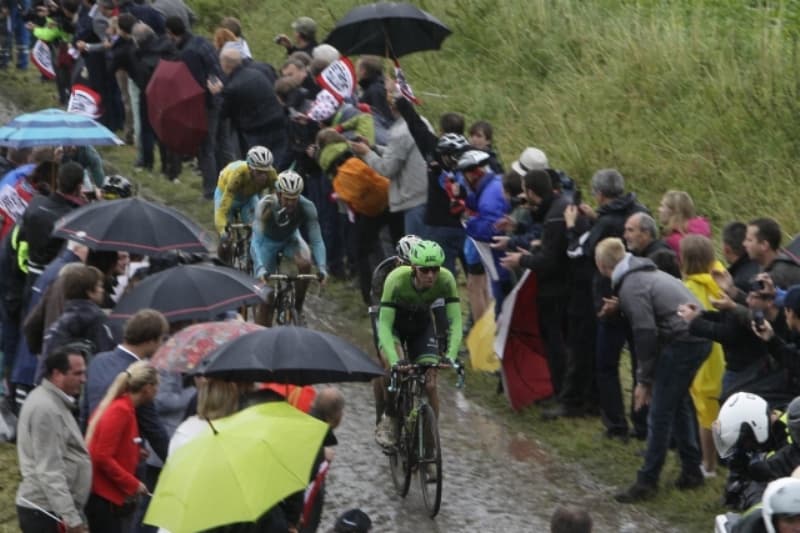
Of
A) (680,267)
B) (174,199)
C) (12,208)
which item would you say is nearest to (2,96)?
(174,199)

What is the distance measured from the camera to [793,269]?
12.5 m

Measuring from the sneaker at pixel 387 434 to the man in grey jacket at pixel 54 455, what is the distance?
12.1 feet

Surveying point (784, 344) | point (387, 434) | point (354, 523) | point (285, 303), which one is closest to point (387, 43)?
point (285, 303)

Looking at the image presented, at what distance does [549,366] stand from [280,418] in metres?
6.68

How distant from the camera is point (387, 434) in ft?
44.4

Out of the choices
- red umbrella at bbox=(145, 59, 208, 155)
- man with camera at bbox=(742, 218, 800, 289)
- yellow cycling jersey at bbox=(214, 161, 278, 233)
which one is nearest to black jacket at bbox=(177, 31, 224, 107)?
red umbrella at bbox=(145, 59, 208, 155)

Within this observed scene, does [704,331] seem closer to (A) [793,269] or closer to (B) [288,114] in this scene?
(A) [793,269]

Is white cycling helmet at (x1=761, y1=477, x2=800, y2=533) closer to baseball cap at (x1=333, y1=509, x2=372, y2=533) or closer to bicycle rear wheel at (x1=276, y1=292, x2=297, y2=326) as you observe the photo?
baseball cap at (x1=333, y1=509, x2=372, y2=533)

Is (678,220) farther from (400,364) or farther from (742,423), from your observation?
(742,423)

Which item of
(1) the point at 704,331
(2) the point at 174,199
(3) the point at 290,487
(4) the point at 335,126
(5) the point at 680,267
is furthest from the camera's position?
(2) the point at 174,199

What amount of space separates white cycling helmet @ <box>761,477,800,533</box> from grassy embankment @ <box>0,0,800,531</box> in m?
7.44

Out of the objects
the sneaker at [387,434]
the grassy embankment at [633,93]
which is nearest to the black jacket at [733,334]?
the sneaker at [387,434]

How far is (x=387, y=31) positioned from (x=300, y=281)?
3.69 meters

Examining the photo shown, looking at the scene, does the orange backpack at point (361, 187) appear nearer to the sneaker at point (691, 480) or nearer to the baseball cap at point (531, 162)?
the baseball cap at point (531, 162)
